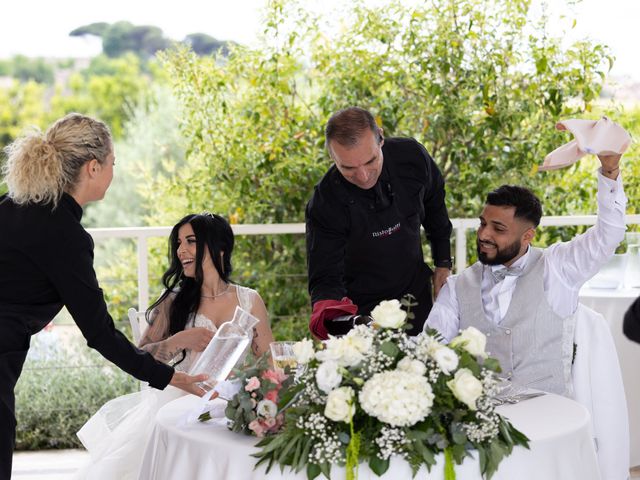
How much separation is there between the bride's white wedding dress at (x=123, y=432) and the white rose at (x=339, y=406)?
4.13 ft

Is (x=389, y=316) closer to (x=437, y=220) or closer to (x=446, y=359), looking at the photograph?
(x=446, y=359)

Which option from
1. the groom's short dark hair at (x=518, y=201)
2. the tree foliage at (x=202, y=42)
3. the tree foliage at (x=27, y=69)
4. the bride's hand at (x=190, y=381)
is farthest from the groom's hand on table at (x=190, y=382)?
the tree foliage at (x=27, y=69)

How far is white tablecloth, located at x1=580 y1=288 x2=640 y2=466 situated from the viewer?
12.1 feet

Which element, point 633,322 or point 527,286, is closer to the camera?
point 633,322

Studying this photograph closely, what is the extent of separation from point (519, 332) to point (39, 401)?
9.09 ft

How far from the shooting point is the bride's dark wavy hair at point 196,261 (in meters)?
3.34

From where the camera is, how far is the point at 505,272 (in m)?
2.87

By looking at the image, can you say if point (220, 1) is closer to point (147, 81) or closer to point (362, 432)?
point (147, 81)

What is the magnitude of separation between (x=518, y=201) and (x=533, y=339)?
1.43ft

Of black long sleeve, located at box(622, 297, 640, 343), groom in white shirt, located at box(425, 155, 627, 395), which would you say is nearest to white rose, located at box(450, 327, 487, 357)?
black long sleeve, located at box(622, 297, 640, 343)

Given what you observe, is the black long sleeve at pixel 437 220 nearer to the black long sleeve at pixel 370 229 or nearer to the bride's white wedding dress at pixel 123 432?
the black long sleeve at pixel 370 229

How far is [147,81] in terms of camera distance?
74.2 feet

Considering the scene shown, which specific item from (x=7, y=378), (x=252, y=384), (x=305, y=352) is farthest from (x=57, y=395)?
(x=305, y=352)

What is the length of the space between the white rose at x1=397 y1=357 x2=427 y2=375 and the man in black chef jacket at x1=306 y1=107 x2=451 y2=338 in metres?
1.00
